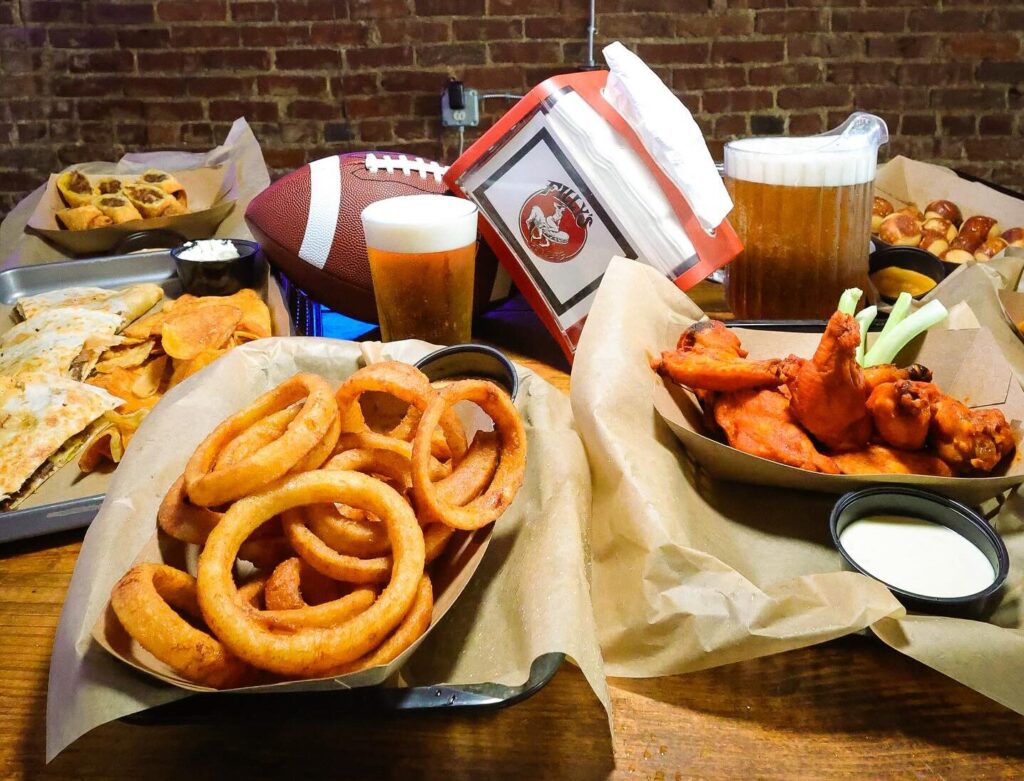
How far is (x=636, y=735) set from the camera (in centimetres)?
88

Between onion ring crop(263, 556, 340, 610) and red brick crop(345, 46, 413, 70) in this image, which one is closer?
onion ring crop(263, 556, 340, 610)

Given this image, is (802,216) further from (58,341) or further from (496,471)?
(58,341)

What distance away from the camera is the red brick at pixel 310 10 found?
13.3 ft

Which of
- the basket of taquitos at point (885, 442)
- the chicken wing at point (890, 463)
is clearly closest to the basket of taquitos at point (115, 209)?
the basket of taquitos at point (885, 442)

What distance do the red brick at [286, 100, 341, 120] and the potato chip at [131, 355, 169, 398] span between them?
283 cm

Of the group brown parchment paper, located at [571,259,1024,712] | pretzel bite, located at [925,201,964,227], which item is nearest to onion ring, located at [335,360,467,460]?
brown parchment paper, located at [571,259,1024,712]

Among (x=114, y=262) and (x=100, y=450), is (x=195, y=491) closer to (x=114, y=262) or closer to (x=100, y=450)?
(x=100, y=450)

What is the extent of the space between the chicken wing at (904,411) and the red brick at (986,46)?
377 centimetres

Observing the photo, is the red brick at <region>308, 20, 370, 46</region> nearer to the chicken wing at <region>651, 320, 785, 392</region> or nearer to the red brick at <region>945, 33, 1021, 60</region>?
the red brick at <region>945, 33, 1021, 60</region>

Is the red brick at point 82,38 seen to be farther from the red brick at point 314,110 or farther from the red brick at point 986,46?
the red brick at point 986,46

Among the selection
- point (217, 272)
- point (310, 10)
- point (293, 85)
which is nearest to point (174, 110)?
point (293, 85)

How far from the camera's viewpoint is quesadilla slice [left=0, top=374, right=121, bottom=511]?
1.30 meters

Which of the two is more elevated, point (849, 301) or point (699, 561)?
point (849, 301)

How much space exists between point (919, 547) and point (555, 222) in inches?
37.9
